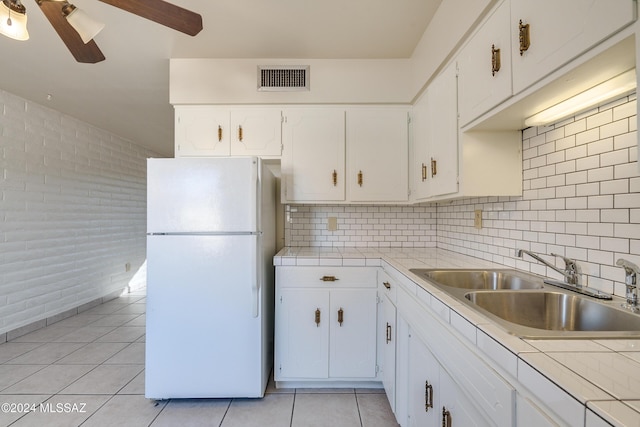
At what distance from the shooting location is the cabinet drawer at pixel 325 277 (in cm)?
194

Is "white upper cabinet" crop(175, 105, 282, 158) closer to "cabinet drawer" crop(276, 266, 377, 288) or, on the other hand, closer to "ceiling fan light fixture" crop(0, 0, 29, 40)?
"cabinet drawer" crop(276, 266, 377, 288)

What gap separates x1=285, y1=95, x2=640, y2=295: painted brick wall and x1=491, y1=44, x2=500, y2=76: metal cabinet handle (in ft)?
1.30

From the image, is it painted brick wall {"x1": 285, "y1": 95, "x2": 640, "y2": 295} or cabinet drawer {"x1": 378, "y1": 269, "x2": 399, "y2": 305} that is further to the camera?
cabinet drawer {"x1": 378, "y1": 269, "x2": 399, "y2": 305}

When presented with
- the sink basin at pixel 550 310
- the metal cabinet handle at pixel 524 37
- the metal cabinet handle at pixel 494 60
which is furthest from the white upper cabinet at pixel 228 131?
the sink basin at pixel 550 310

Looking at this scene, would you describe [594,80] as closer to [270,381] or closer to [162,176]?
[162,176]

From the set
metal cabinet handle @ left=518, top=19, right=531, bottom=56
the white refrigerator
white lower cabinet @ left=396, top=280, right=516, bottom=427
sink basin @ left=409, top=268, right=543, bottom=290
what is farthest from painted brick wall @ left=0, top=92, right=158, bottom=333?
metal cabinet handle @ left=518, top=19, right=531, bottom=56

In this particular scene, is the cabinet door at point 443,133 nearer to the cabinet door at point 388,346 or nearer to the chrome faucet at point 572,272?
the chrome faucet at point 572,272

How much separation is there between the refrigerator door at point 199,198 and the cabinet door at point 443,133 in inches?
45.4

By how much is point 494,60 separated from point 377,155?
1.15 meters

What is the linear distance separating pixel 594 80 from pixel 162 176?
206 cm

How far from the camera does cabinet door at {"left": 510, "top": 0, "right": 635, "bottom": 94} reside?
2.34 feet

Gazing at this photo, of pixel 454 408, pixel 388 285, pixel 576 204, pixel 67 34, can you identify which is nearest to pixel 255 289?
pixel 388 285

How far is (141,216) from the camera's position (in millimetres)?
4586

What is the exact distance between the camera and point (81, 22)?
1.23 meters
